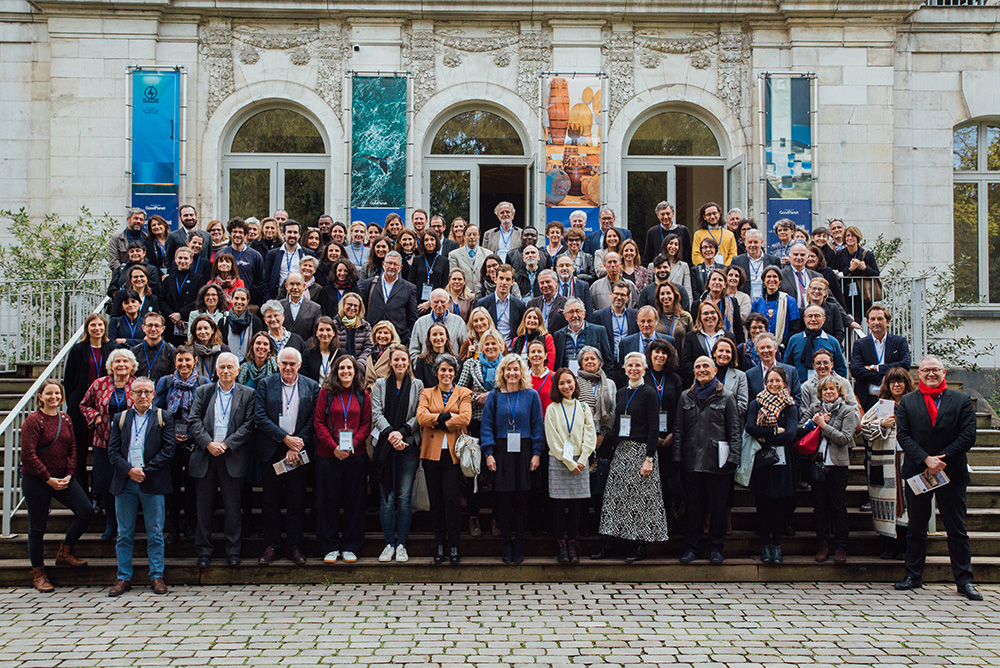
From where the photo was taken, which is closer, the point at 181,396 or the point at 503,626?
the point at 503,626

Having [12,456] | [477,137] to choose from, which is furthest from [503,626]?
[477,137]

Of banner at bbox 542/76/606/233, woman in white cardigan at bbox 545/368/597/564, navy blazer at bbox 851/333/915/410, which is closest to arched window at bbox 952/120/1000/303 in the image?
banner at bbox 542/76/606/233

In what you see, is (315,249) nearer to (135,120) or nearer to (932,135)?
(135,120)

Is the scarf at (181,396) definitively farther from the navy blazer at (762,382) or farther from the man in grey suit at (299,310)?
the navy blazer at (762,382)

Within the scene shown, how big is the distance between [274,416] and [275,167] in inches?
316

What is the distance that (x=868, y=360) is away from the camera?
29.5 ft

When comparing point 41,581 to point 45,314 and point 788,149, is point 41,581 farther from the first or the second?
point 788,149

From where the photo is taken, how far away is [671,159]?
590 inches

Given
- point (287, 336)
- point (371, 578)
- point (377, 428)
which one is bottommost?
point (371, 578)

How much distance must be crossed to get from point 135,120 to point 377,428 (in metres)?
8.91

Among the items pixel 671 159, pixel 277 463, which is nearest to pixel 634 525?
pixel 277 463

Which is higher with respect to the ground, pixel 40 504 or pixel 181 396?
pixel 181 396

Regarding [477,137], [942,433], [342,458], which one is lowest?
[342,458]

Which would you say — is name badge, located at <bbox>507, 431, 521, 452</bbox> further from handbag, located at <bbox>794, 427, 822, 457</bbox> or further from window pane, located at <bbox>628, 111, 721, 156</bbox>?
window pane, located at <bbox>628, 111, 721, 156</bbox>
